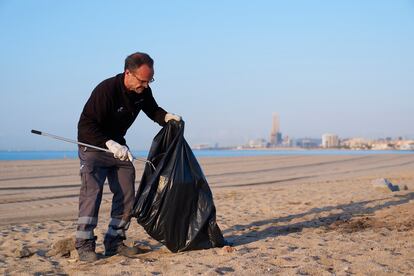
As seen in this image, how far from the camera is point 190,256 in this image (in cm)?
402

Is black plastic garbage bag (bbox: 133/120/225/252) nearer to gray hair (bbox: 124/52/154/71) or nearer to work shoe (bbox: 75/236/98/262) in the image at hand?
work shoe (bbox: 75/236/98/262)

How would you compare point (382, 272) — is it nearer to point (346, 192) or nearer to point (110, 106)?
point (110, 106)

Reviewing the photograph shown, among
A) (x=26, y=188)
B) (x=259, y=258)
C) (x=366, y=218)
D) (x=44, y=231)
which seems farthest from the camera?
(x=26, y=188)

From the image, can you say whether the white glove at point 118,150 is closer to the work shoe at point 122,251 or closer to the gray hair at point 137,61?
the gray hair at point 137,61

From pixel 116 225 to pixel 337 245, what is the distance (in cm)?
201

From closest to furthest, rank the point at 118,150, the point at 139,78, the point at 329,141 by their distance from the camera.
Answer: the point at 118,150 < the point at 139,78 < the point at 329,141

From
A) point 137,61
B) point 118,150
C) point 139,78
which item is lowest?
point 118,150

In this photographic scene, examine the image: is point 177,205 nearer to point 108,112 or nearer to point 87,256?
point 87,256

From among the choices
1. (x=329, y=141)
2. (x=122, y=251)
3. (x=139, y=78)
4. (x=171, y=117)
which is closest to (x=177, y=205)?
(x=122, y=251)

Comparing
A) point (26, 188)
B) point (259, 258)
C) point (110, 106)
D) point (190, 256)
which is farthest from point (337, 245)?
point (26, 188)

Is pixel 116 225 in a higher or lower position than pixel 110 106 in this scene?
lower

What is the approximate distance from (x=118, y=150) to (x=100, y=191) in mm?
460

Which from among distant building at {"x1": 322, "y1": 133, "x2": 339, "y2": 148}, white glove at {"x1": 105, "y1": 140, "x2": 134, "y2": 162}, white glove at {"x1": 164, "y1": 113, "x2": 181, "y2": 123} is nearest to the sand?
white glove at {"x1": 105, "y1": 140, "x2": 134, "y2": 162}

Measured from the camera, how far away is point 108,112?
4047mm
